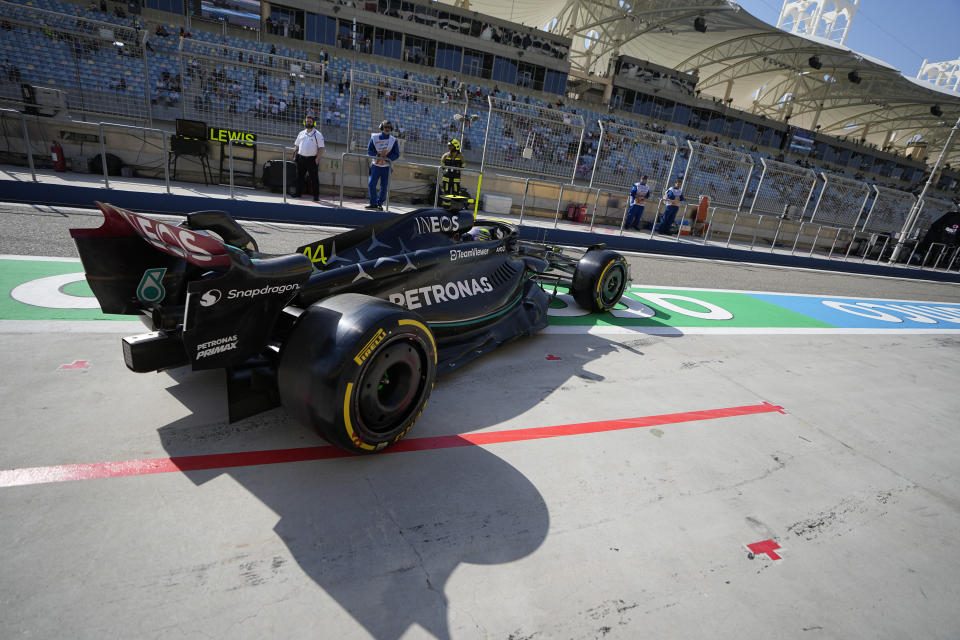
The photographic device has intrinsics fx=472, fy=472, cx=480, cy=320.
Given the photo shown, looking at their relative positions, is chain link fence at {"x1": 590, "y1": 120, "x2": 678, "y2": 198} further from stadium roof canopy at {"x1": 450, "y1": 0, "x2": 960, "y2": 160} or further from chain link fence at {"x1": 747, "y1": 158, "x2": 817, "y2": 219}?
stadium roof canopy at {"x1": 450, "y1": 0, "x2": 960, "y2": 160}

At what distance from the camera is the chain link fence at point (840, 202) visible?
18.8m

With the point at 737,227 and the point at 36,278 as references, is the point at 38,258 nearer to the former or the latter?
the point at 36,278

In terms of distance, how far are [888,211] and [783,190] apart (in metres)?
8.10

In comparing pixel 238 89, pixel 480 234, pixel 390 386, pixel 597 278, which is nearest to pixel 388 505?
pixel 390 386

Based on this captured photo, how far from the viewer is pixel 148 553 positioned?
6.28 feet

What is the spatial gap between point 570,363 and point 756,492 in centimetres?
188

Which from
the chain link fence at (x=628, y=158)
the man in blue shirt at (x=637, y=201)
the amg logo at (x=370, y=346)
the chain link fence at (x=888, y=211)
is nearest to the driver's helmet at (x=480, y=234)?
the amg logo at (x=370, y=346)

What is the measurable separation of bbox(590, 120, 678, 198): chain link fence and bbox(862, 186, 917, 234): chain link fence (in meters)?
10.8

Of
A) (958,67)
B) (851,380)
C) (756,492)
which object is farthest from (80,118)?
(958,67)

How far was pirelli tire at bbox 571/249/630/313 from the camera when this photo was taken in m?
5.76

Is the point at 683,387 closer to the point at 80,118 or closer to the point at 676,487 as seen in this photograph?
the point at 676,487

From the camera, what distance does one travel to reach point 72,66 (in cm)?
1148

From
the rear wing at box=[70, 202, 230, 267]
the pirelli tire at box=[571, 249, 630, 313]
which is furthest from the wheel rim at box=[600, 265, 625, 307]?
the rear wing at box=[70, 202, 230, 267]

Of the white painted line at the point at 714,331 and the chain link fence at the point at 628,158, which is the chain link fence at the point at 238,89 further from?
the white painted line at the point at 714,331
